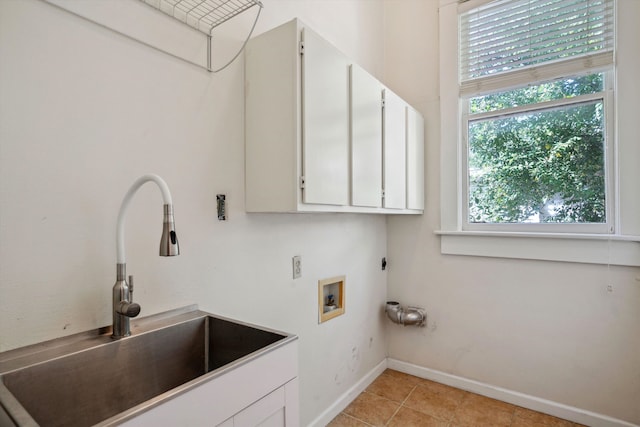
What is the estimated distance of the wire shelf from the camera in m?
1.20

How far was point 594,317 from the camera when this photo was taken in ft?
6.65

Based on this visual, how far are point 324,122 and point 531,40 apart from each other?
5.86 ft

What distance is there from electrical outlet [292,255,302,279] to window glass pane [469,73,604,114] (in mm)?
1747

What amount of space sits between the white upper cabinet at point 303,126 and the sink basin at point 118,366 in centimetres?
55

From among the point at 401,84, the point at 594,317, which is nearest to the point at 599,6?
the point at 401,84

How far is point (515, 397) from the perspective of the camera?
7.32 feet

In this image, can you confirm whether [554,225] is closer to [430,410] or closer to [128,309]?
[430,410]

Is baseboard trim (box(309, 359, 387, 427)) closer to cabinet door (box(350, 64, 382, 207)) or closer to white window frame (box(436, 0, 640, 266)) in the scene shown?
white window frame (box(436, 0, 640, 266))

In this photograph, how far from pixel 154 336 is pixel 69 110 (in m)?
0.74

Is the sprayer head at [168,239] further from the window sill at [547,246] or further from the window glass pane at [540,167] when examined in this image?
the window glass pane at [540,167]

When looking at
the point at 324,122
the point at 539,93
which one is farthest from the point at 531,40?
the point at 324,122

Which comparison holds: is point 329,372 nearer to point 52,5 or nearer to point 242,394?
point 242,394

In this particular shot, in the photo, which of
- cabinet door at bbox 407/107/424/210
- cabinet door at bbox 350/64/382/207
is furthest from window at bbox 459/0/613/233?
cabinet door at bbox 350/64/382/207

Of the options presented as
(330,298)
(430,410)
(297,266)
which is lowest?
(430,410)
